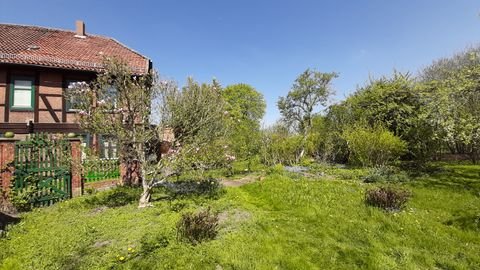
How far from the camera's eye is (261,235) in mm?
5215

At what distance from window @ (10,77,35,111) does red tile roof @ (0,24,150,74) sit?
1.12 m

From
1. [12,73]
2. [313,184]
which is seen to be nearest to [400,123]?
[313,184]

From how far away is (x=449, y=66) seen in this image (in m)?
27.1

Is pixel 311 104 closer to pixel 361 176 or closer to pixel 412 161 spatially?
pixel 412 161

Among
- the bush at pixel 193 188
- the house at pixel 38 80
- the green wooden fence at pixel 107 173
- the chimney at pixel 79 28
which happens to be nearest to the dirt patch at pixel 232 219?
the bush at pixel 193 188

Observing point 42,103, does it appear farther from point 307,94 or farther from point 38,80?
point 307,94

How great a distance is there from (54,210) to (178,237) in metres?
4.72

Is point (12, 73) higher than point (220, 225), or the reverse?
point (12, 73)

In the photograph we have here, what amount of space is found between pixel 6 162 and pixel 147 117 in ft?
14.0

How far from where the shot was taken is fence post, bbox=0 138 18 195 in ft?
24.5

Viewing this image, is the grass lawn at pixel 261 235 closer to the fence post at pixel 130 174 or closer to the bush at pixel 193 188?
the bush at pixel 193 188

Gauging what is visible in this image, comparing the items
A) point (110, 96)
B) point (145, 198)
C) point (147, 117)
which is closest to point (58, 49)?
point (110, 96)

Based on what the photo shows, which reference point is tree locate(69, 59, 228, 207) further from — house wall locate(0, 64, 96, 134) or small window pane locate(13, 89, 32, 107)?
small window pane locate(13, 89, 32, 107)

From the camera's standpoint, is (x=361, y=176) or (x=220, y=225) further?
(x=361, y=176)
